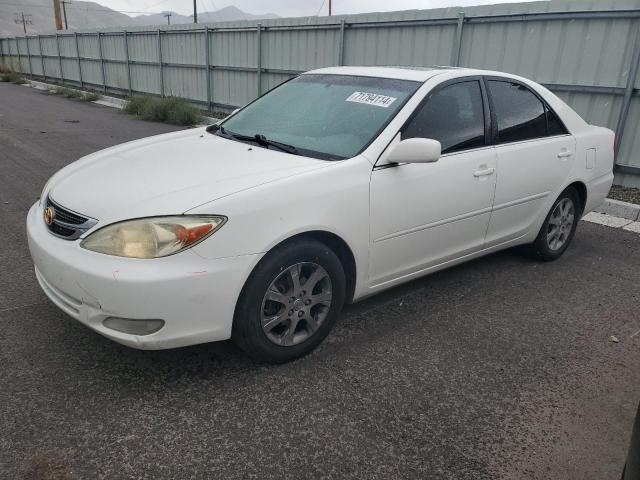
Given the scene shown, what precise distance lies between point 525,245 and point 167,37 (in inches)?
565

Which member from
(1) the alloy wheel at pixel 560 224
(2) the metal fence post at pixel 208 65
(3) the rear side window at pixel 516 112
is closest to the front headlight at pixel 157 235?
(3) the rear side window at pixel 516 112

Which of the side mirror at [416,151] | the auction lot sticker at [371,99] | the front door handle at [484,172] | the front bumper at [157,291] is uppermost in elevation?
the auction lot sticker at [371,99]

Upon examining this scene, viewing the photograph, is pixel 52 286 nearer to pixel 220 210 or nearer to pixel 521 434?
pixel 220 210

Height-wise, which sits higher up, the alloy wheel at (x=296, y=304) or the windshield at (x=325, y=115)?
the windshield at (x=325, y=115)

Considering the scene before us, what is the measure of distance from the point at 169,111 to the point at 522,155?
10873 mm

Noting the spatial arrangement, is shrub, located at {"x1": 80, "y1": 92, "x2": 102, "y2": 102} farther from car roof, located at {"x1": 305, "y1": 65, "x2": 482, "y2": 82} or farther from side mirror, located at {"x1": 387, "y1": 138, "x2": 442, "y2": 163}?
side mirror, located at {"x1": 387, "y1": 138, "x2": 442, "y2": 163}

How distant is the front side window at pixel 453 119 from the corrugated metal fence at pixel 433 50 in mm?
4360

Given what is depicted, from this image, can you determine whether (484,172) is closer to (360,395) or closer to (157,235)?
(360,395)

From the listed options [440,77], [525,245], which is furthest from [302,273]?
[525,245]

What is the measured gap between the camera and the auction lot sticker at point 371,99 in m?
3.42

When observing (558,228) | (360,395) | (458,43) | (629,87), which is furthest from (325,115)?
(458,43)

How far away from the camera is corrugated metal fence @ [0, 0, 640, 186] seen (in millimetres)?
7141

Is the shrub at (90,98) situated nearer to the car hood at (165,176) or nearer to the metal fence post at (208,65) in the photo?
the metal fence post at (208,65)

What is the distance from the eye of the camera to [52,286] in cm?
282
